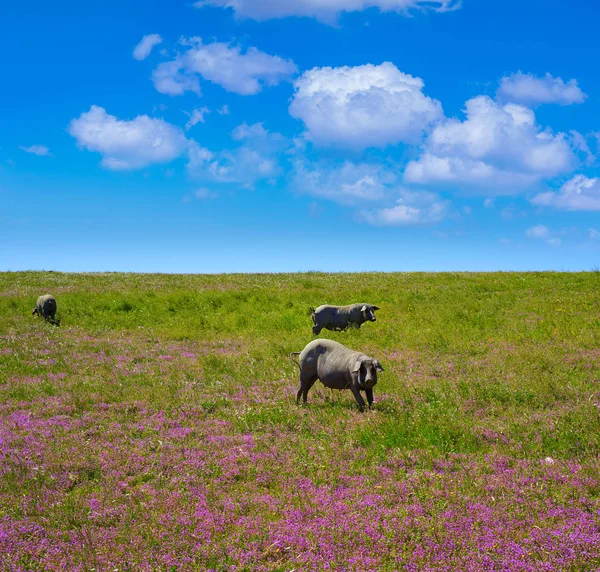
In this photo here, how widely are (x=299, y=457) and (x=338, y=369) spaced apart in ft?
10.3

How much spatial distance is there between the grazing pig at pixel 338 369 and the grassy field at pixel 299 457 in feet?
1.71

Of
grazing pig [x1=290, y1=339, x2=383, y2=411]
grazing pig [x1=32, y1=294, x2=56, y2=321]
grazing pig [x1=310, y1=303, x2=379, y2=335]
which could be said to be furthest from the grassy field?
grazing pig [x1=32, y1=294, x2=56, y2=321]

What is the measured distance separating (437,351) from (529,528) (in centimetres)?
1159

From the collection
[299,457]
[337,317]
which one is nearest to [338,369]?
[299,457]

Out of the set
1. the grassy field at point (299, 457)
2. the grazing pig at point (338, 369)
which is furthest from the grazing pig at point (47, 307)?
the grazing pig at point (338, 369)

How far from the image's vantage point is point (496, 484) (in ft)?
23.8

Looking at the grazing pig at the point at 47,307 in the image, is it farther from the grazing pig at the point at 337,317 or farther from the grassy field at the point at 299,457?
the grazing pig at the point at 337,317

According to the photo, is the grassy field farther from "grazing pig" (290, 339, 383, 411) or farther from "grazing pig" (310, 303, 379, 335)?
"grazing pig" (310, 303, 379, 335)

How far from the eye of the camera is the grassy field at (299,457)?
5.82 metres

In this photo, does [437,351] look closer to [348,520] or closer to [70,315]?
[348,520]

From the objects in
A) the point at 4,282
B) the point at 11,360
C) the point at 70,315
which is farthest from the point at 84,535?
the point at 4,282

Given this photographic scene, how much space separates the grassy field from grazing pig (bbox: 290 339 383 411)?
0.52m

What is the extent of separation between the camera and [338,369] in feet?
37.1

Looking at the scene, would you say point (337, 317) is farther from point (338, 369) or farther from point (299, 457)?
point (299, 457)
